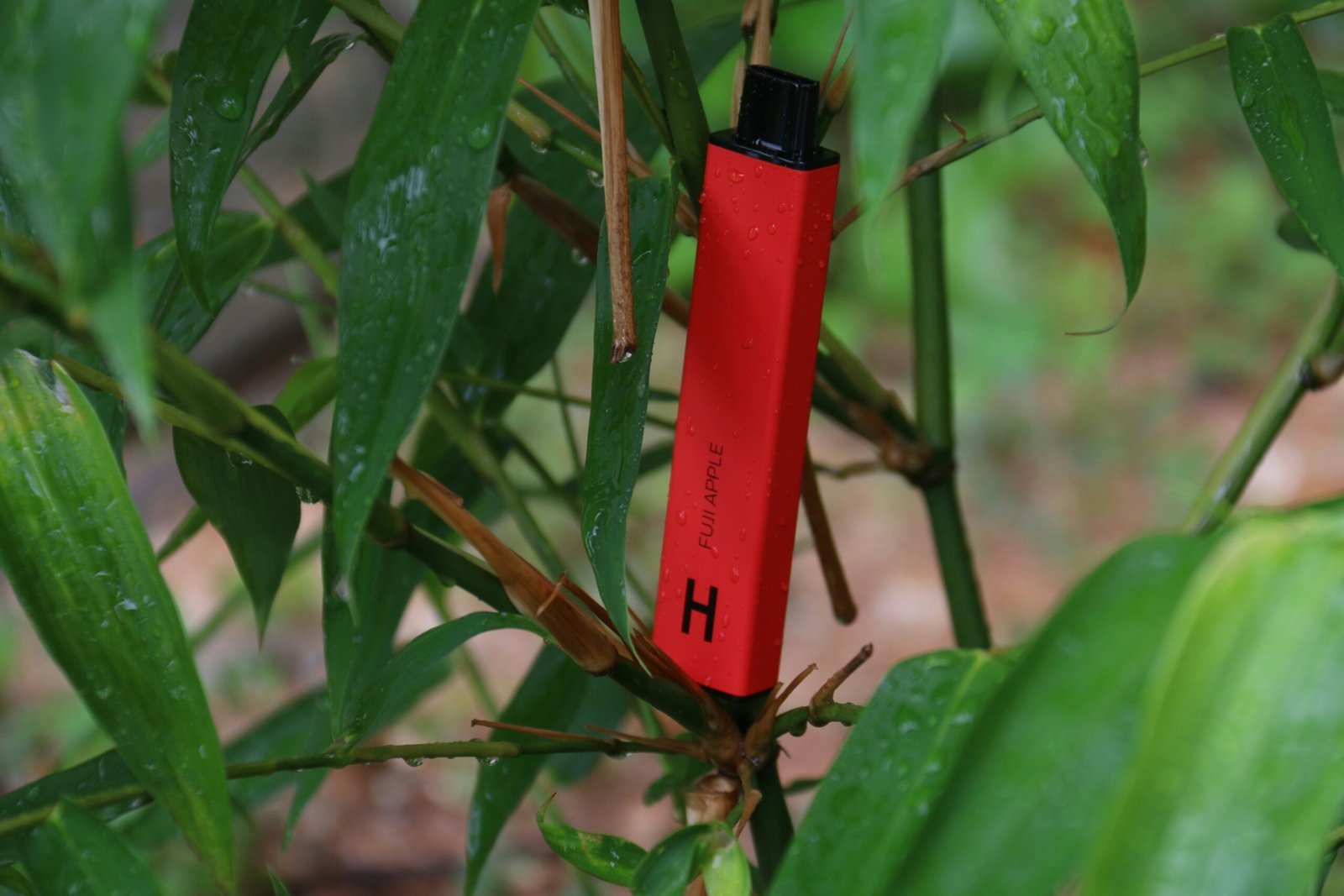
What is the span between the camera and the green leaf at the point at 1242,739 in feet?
0.54

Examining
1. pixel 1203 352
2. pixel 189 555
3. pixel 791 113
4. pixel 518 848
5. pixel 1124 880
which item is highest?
pixel 791 113

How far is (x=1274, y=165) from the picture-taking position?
0.87 ft

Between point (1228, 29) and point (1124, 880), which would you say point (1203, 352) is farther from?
point (1124, 880)

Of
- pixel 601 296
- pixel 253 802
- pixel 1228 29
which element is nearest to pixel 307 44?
pixel 601 296

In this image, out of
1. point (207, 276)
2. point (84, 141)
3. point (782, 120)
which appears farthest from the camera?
point (207, 276)

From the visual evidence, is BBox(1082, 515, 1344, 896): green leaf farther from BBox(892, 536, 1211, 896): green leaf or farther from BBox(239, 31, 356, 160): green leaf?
BBox(239, 31, 356, 160): green leaf

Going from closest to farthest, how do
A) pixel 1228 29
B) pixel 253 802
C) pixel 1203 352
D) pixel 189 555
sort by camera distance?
pixel 1228 29
pixel 253 802
pixel 189 555
pixel 1203 352

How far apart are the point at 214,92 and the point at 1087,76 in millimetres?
166

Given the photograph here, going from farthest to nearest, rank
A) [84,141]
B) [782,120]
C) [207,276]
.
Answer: [207,276] < [782,120] < [84,141]

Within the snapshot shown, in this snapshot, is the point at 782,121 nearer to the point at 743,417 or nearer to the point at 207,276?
the point at 743,417

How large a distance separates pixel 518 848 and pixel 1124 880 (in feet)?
2.93

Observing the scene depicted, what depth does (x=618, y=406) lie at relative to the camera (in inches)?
10.2

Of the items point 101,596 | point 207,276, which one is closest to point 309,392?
point 207,276

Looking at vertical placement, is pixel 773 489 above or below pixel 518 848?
above
